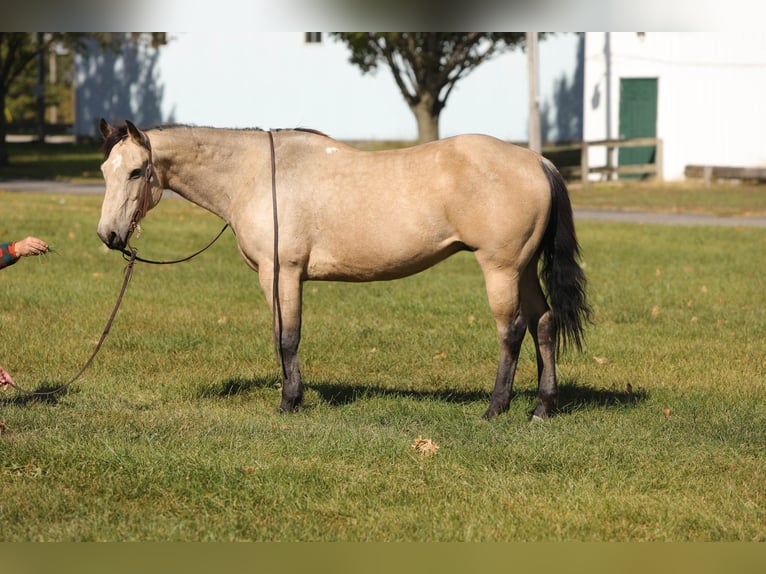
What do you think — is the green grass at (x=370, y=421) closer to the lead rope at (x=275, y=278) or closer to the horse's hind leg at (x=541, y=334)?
the horse's hind leg at (x=541, y=334)

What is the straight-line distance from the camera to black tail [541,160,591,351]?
811 cm

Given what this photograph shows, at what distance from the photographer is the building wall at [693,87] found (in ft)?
102

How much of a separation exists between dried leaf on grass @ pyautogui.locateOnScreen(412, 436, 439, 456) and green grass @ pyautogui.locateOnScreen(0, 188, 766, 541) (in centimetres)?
8

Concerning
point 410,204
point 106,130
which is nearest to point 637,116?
point 410,204

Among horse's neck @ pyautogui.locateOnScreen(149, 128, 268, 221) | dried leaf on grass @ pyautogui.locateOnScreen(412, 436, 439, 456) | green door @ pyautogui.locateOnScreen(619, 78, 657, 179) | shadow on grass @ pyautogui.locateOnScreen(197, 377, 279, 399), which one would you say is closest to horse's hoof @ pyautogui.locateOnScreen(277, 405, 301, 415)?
shadow on grass @ pyautogui.locateOnScreen(197, 377, 279, 399)

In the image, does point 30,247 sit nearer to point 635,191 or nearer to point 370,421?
point 370,421

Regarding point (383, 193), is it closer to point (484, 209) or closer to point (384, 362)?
point (484, 209)

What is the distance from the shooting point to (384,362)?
33.2ft

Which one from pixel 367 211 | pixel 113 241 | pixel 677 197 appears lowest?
pixel 677 197

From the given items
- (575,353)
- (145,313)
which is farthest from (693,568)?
(145,313)

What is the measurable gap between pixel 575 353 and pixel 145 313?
4.54 m

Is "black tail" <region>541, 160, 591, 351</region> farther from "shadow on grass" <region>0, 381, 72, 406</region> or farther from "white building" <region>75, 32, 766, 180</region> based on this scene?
"white building" <region>75, 32, 766, 180</region>

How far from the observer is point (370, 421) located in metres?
8.05

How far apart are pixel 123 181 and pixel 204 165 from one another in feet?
2.26
